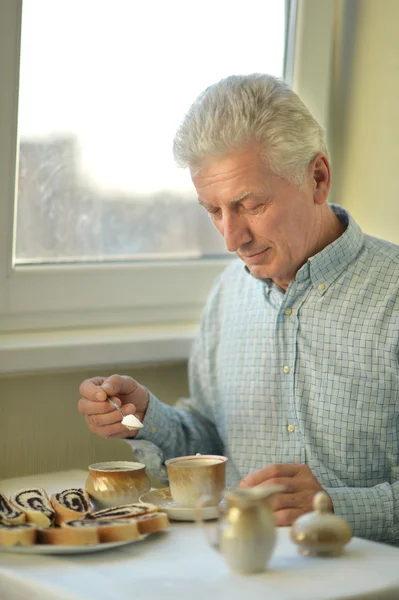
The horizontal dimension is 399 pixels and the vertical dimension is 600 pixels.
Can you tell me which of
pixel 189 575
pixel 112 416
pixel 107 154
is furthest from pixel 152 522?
pixel 107 154

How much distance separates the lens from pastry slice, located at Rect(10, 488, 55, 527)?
4.62 feet

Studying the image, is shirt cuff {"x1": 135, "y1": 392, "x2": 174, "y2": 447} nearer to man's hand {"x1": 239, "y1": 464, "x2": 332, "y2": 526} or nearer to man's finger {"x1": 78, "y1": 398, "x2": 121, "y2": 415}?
man's finger {"x1": 78, "y1": 398, "x2": 121, "y2": 415}

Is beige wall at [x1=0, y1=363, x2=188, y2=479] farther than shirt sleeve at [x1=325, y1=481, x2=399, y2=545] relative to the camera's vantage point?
Yes

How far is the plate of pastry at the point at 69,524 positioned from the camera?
4.32 ft

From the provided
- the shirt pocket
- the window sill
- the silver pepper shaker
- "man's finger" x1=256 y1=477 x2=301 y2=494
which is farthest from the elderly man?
the silver pepper shaker

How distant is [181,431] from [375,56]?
110cm

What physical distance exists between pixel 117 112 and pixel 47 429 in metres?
0.77

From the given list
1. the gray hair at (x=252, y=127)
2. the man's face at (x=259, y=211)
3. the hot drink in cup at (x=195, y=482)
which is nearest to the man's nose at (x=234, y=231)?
the man's face at (x=259, y=211)

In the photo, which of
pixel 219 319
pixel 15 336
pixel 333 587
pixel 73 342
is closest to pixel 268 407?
pixel 219 319

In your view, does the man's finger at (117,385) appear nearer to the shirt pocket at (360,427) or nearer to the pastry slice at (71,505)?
the pastry slice at (71,505)

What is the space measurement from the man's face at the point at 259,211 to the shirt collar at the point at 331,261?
0.03m

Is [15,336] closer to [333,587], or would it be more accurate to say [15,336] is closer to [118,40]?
[118,40]

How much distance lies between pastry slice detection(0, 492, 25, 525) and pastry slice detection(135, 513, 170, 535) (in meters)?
0.18

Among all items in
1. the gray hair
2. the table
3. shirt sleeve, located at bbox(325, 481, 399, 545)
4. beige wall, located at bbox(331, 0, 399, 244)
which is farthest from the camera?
beige wall, located at bbox(331, 0, 399, 244)
